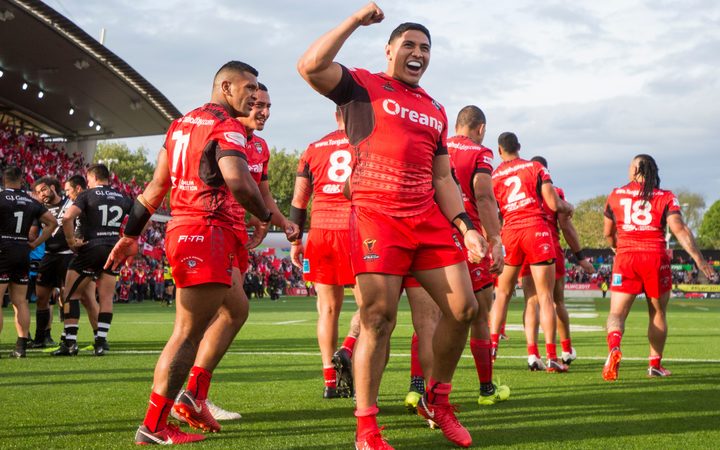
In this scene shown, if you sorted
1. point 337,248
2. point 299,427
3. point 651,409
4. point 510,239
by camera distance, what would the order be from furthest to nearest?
point 510,239 → point 337,248 → point 651,409 → point 299,427

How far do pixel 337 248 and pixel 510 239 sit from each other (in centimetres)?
317

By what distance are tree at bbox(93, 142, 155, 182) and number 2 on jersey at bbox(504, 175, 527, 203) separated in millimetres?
98350

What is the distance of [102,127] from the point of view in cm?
4844

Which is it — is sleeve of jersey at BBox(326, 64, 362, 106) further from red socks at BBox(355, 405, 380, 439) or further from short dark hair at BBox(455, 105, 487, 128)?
short dark hair at BBox(455, 105, 487, 128)

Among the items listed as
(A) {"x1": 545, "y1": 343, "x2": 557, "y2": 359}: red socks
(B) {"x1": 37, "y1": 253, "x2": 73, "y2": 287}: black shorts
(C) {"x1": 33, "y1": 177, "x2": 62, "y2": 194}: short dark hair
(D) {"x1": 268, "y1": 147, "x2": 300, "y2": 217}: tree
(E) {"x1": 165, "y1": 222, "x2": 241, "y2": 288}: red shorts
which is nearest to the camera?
(E) {"x1": 165, "y1": 222, "x2": 241, "y2": 288}: red shorts

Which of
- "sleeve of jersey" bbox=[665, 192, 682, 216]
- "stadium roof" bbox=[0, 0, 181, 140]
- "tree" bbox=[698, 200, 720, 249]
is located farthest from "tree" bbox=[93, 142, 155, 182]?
"sleeve of jersey" bbox=[665, 192, 682, 216]

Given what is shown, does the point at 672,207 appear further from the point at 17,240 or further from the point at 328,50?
the point at 17,240

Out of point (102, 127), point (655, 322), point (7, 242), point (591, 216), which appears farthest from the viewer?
point (591, 216)

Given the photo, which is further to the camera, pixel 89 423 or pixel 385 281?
pixel 89 423

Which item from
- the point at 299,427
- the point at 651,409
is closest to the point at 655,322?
the point at 651,409

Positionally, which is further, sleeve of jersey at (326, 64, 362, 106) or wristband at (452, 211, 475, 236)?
wristband at (452, 211, 475, 236)

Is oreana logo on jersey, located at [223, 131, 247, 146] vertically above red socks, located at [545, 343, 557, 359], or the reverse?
oreana logo on jersey, located at [223, 131, 247, 146]

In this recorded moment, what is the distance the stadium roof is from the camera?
99.6 feet

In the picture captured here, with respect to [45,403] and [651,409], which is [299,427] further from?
[651,409]
